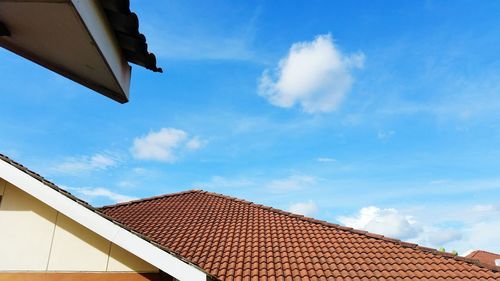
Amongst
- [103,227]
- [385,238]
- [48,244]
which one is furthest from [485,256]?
[48,244]

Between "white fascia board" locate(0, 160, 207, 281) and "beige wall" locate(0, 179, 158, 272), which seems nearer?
"white fascia board" locate(0, 160, 207, 281)

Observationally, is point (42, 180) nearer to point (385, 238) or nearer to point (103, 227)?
point (103, 227)

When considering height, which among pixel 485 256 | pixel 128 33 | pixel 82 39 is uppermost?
pixel 485 256

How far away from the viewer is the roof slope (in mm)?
7941

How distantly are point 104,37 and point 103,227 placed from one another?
4956 millimetres

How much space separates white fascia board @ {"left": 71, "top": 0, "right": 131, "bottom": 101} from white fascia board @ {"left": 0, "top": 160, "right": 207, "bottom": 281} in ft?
14.2

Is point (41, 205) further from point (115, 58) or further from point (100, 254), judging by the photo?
point (115, 58)

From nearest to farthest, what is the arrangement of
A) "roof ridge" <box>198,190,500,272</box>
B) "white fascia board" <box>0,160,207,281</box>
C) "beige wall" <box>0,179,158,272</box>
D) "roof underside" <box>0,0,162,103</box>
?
1. "roof underside" <box>0,0,162,103</box>
2. "white fascia board" <box>0,160,207,281</box>
3. "beige wall" <box>0,179,158,272</box>
4. "roof ridge" <box>198,190,500,272</box>

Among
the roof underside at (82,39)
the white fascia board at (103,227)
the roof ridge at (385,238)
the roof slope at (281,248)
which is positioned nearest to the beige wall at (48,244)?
the white fascia board at (103,227)

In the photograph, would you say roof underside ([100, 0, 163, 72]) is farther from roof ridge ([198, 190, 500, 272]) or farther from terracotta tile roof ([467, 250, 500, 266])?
terracotta tile roof ([467, 250, 500, 266])

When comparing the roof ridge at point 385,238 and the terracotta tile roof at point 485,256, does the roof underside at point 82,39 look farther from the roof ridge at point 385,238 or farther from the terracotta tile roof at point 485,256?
the terracotta tile roof at point 485,256

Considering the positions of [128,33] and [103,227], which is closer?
[128,33]

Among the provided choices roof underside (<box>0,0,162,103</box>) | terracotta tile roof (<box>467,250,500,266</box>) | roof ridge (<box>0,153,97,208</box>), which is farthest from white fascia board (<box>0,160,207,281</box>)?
terracotta tile roof (<box>467,250,500,266</box>)

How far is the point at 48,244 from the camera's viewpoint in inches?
242
